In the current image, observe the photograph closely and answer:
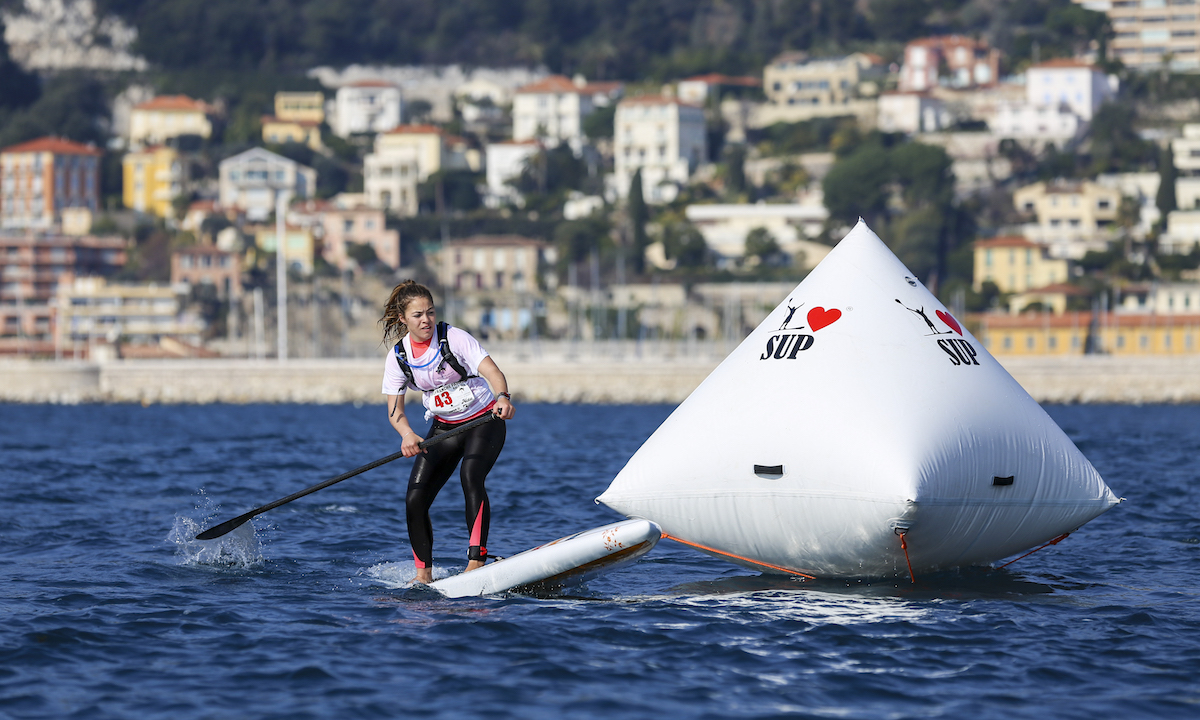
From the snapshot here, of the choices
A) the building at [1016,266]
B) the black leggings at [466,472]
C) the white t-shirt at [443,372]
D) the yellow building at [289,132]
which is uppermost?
the yellow building at [289,132]

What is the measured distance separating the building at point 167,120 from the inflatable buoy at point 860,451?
541ft

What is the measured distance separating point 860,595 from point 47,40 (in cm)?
20419

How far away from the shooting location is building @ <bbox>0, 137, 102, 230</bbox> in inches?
6083

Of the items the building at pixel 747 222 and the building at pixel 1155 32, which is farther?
the building at pixel 1155 32

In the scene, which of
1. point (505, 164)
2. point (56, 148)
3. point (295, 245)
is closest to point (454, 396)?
point (295, 245)

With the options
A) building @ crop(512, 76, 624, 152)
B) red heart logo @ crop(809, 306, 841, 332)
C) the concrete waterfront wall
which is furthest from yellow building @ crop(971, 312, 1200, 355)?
building @ crop(512, 76, 624, 152)

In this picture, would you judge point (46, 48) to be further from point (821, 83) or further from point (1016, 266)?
point (1016, 266)

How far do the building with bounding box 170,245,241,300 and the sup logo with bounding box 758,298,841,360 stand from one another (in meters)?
112

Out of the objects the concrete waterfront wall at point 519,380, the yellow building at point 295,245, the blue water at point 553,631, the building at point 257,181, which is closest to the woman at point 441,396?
the blue water at point 553,631

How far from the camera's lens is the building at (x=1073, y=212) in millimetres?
126125

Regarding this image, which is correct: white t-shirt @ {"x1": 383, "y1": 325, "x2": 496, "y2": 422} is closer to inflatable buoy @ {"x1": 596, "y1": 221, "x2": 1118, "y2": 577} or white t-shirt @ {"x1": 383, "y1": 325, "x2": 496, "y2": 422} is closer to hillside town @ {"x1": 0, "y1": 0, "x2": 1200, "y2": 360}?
inflatable buoy @ {"x1": 596, "y1": 221, "x2": 1118, "y2": 577}

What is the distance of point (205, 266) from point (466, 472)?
115 m

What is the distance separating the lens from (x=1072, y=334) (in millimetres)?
90688

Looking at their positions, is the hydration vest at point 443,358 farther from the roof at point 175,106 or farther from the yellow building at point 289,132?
the roof at point 175,106
